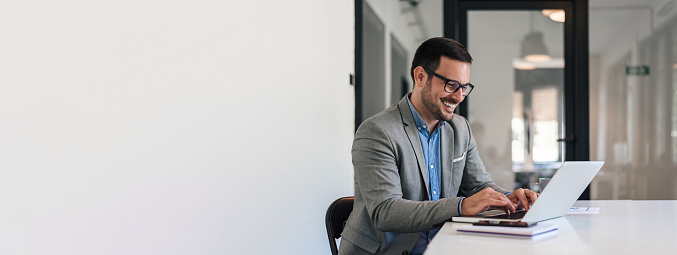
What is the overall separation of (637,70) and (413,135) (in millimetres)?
3561

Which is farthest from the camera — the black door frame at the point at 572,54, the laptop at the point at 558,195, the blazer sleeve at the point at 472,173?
the black door frame at the point at 572,54

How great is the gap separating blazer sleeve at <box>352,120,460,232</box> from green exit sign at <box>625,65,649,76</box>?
141 inches

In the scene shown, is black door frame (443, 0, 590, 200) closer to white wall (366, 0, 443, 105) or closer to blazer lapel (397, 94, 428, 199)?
white wall (366, 0, 443, 105)

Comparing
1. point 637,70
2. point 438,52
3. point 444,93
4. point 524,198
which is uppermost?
point 637,70

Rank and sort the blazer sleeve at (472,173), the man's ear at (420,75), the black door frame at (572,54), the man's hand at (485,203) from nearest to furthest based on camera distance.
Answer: the man's hand at (485,203) → the man's ear at (420,75) → the blazer sleeve at (472,173) → the black door frame at (572,54)

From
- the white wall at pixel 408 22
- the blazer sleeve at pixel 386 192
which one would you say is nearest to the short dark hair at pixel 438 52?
the blazer sleeve at pixel 386 192

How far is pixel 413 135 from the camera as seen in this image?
2.21 meters

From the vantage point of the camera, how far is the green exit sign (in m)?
5.02

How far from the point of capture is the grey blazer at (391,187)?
1.93m

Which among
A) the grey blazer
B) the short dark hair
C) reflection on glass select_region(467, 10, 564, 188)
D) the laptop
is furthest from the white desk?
reflection on glass select_region(467, 10, 564, 188)

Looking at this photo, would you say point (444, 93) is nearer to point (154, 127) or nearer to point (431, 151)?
point (431, 151)

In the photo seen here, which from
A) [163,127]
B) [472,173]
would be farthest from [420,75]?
[163,127]

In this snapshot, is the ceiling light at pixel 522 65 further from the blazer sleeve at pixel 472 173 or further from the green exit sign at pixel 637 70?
the blazer sleeve at pixel 472 173

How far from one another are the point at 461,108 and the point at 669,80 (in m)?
1.65
